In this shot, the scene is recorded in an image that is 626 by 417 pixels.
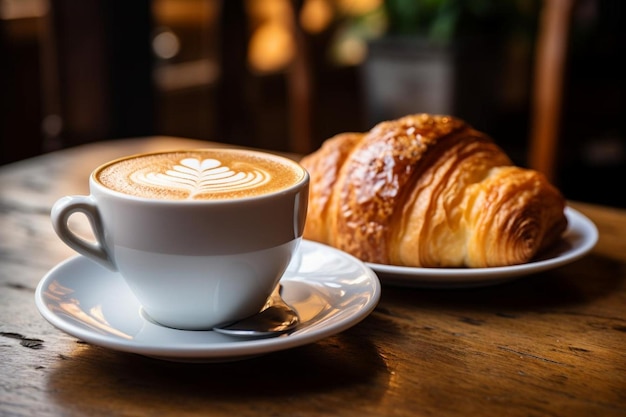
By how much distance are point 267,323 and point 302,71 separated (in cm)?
156

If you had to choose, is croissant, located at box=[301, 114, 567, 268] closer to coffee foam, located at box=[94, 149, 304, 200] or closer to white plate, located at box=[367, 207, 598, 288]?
white plate, located at box=[367, 207, 598, 288]

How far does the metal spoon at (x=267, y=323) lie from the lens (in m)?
0.65

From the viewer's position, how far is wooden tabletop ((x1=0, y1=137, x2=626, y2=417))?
586mm

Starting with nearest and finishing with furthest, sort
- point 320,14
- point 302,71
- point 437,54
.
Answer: point 302,71 < point 437,54 < point 320,14

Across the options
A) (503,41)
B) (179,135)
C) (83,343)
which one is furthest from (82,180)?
(179,135)

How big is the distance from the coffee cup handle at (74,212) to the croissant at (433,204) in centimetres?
30

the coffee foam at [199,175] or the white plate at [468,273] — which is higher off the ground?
the coffee foam at [199,175]

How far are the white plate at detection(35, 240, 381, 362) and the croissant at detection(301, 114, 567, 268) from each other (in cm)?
7

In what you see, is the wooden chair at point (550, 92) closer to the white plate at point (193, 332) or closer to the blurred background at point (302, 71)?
the blurred background at point (302, 71)

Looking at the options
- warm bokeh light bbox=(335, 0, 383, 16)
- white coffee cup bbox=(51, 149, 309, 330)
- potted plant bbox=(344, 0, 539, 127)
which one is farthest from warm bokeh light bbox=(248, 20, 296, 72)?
white coffee cup bbox=(51, 149, 309, 330)

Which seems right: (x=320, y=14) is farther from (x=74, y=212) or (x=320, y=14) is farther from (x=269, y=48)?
(x=74, y=212)

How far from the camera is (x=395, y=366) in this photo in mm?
655

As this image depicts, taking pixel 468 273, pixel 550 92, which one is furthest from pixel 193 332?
pixel 550 92

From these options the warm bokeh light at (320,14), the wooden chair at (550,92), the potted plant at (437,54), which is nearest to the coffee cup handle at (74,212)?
the wooden chair at (550,92)
